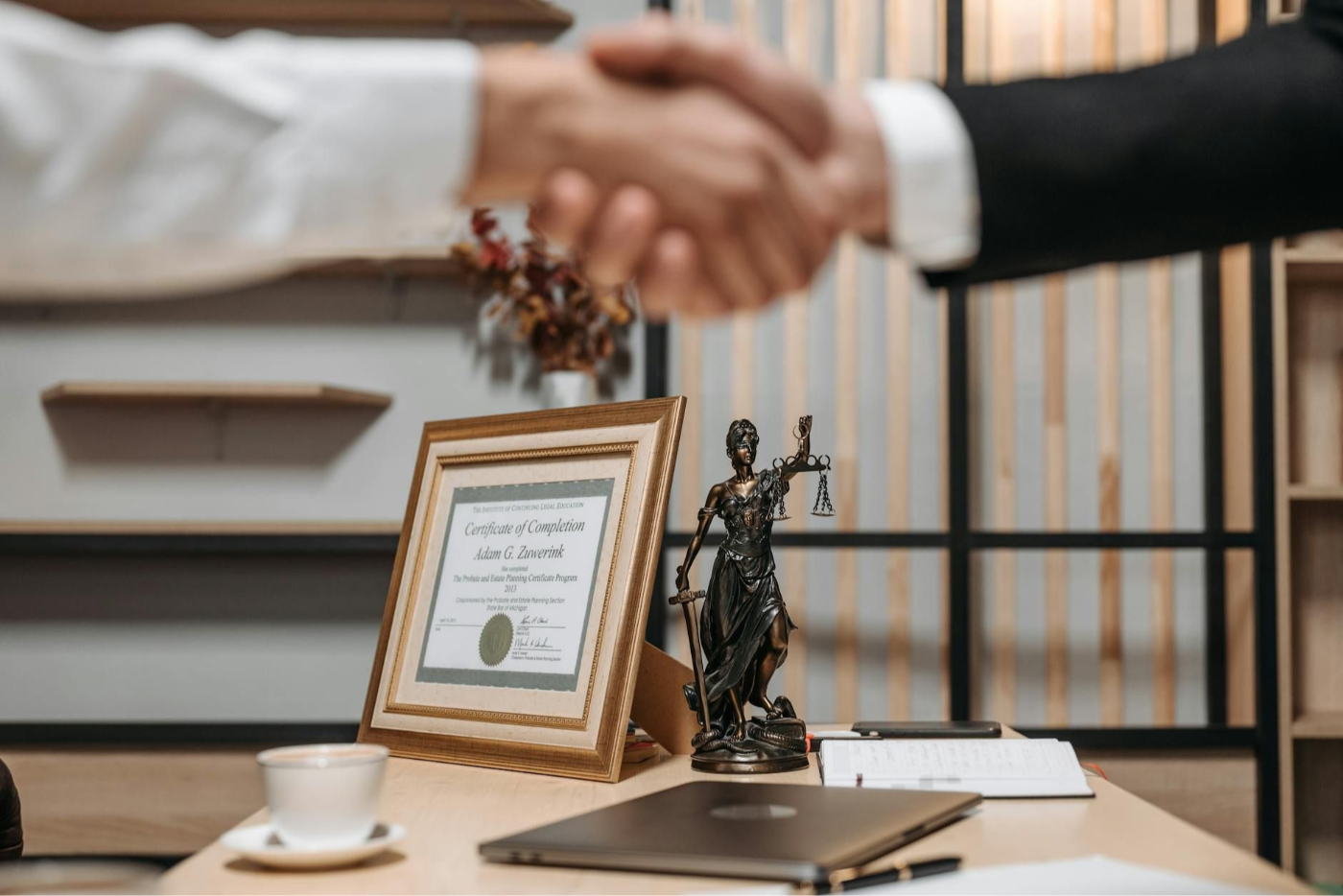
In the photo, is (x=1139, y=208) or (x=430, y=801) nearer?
(x=1139, y=208)

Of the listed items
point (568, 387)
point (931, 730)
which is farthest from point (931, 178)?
point (568, 387)

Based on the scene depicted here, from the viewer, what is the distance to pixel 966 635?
2566mm

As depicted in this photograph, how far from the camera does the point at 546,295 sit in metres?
2.59

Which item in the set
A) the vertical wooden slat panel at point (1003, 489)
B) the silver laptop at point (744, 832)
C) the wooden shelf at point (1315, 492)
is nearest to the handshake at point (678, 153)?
the silver laptop at point (744, 832)

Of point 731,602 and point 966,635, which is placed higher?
point 731,602

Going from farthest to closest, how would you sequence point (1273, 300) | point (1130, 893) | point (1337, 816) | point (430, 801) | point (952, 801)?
point (1337, 816) < point (1273, 300) < point (430, 801) < point (952, 801) < point (1130, 893)

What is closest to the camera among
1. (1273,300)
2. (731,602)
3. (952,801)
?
(952,801)

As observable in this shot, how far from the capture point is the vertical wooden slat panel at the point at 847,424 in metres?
2.67

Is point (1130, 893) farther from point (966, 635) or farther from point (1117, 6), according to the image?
point (1117, 6)

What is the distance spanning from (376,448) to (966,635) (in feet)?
4.72

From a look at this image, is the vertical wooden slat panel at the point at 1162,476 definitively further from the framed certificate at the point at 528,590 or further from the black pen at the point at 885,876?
the black pen at the point at 885,876

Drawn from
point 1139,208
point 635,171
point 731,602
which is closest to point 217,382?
point 731,602

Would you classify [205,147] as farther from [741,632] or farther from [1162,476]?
[1162,476]

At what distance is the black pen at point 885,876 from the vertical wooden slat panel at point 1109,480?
199cm
